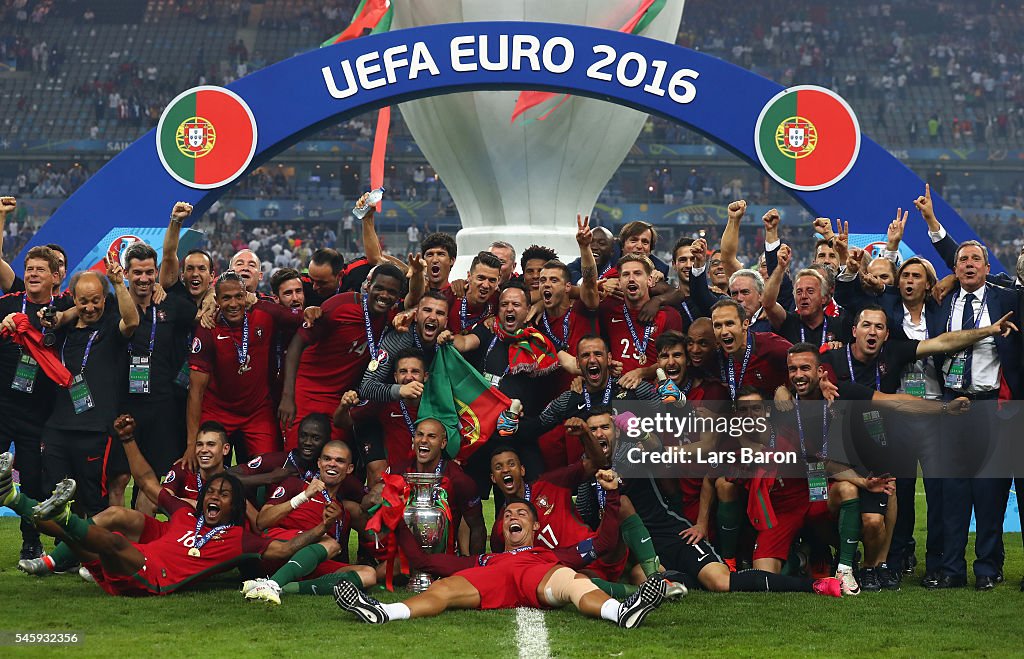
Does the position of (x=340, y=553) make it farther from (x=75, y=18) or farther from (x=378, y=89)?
(x=75, y=18)

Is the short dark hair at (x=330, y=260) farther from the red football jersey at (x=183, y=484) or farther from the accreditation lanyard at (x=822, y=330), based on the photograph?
the accreditation lanyard at (x=822, y=330)

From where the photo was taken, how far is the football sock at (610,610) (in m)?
4.94

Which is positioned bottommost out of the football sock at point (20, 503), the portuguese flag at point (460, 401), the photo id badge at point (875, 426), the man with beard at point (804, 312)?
the football sock at point (20, 503)

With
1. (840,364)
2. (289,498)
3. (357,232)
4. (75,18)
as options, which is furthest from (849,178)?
(75,18)

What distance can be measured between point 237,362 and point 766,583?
2.72 meters

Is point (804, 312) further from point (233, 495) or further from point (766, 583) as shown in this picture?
point (233, 495)

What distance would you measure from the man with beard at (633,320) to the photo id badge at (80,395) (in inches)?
97.5

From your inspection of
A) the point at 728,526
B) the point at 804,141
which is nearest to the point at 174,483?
the point at 728,526

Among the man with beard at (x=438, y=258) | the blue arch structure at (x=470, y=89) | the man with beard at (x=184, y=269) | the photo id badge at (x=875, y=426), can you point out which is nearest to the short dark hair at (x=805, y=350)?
the photo id badge at (x=875, y=426)

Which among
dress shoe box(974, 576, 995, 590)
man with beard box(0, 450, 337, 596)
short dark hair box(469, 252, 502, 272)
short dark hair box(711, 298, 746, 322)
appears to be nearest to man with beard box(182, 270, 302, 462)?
man with beard box(0, 450, 337, 596)

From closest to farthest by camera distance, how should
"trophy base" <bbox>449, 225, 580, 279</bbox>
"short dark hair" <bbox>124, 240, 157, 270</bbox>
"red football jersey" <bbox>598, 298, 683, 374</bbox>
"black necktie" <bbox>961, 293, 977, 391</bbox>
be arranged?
"black necktie" <bbox>961, 293, 977, 391</bbox> < "red football jersey" <bbox>598, 298, 683, 374</bbox> < "short dark hair" <bbox>124, 240, 157, 270</bbox> < "trophy base" <bbox>449, 225, 580, 279</bbox>

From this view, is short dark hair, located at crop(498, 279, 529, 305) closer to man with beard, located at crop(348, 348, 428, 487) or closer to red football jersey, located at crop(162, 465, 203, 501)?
man with beard, located at crop(348, 348, 428, 487)

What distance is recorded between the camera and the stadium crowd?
222 inches

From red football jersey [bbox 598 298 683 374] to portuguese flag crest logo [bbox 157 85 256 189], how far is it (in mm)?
2734
